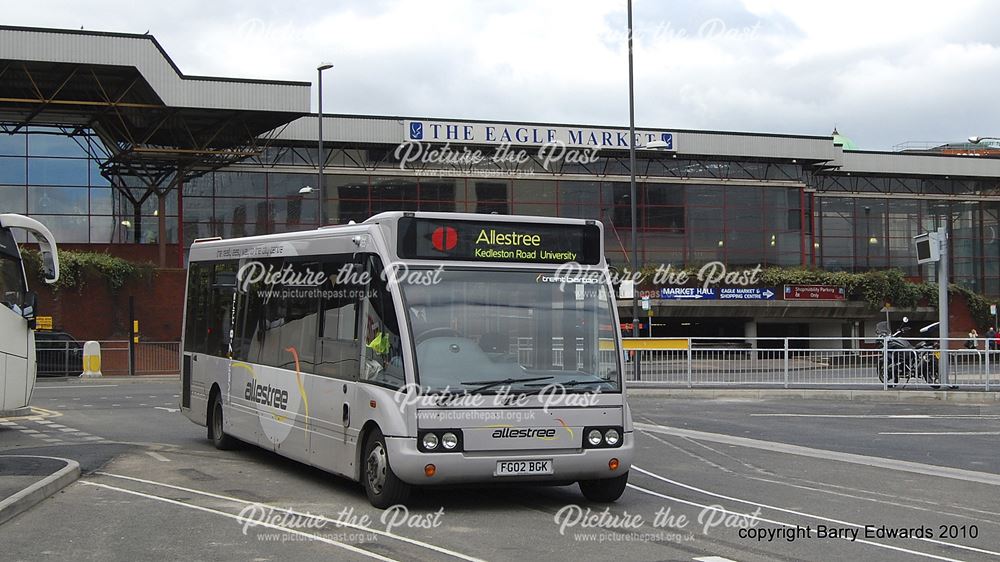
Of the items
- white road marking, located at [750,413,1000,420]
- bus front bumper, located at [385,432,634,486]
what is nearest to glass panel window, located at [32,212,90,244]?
white road marking, located at [750,413,1000,420]

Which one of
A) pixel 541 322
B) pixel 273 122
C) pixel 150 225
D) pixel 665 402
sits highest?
pixel 273 122

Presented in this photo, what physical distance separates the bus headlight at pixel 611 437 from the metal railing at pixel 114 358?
1194 inches

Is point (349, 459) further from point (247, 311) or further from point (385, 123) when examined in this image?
point (385, 123)

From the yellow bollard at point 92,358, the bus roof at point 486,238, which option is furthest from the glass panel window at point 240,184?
the bus roof at point 486,238

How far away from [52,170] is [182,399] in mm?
33941

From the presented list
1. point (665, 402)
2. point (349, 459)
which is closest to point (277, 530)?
point (349, 459)

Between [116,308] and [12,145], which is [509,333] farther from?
[12,145]

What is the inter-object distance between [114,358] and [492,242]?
31.0 meters

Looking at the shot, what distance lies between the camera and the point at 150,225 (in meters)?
48.8

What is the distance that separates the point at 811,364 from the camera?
26.8 meters

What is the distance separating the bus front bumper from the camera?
9.84m

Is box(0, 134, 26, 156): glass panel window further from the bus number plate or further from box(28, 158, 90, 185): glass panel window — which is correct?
the bus number plate

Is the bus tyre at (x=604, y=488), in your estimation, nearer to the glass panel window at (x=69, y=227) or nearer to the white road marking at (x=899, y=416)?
the white road marking at (x=899, y=416)

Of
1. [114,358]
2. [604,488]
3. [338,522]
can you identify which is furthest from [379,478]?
[114,358]
